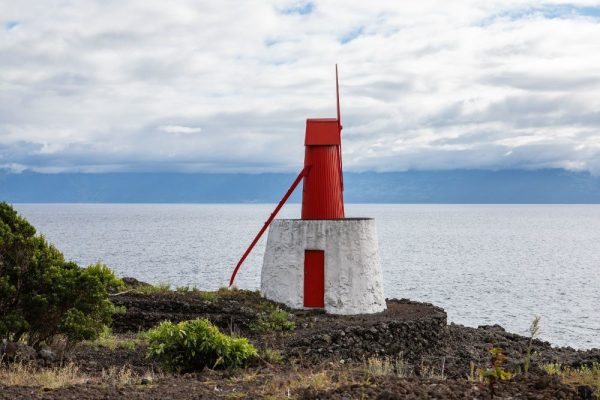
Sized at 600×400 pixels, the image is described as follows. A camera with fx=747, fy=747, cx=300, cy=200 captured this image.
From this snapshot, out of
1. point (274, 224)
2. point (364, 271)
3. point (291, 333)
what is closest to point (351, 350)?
point (291, 333)

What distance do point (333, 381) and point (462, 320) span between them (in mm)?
28705

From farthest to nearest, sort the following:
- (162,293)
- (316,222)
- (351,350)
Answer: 1. (162,293)
2. (316,222)
3. (351,350)

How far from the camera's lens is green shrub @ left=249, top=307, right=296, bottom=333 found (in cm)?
1888

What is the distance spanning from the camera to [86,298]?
13.8 meters

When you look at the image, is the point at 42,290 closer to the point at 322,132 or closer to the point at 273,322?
Result: the point at 273,322

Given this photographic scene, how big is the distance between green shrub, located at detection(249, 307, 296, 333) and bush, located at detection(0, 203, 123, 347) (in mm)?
5723

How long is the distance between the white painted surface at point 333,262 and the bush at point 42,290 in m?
7.61

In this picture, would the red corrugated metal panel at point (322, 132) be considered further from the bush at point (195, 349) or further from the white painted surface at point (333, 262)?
the bush at point (195, 349)

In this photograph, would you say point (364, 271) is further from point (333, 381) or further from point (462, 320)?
point (462, 320)

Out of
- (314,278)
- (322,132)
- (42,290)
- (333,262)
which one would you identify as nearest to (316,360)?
(42,290)

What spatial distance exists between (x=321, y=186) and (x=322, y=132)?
5.20ft

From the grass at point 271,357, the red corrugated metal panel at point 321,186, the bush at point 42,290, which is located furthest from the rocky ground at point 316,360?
the red corrugated metal panel at point 321,186

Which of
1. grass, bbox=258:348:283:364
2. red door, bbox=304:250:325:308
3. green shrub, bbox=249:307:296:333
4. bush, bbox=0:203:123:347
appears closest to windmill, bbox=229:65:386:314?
red door, bbox=304:250:325:308

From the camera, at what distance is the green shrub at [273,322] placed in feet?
61.9
